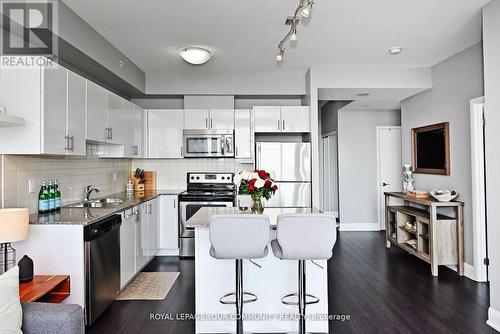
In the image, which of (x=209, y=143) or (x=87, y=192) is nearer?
(x=87, y=192)

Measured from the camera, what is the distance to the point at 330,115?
683cm

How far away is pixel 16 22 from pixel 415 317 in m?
4.05

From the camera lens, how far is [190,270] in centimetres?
402

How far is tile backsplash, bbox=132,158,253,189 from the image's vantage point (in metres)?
5.13

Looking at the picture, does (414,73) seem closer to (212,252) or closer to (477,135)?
(477,135)

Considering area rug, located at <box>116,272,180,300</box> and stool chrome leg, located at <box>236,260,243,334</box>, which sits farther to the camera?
area rug, located at <box>116,272,180,300</box>

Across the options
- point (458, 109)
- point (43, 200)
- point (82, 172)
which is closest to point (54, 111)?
point (43, 200)

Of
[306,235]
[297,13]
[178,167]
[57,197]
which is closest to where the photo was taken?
[306,235]

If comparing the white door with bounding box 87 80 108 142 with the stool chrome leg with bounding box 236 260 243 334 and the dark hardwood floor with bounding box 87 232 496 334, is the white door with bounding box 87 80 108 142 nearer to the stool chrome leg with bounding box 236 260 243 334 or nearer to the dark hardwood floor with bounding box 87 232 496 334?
the dark hardwood floor with bounding box 87 232 496 334

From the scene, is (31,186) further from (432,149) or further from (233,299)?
(432,149)

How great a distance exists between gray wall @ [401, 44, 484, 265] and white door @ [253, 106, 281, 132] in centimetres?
221

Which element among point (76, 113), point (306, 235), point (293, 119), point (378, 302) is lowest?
point (378, 302)

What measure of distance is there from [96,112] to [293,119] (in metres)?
2.63

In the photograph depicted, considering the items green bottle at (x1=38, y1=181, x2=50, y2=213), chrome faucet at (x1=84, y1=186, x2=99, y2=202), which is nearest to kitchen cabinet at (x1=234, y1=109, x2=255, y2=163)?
chrome faucet at (x1=84, y1=186, x2=99, y2=202)
